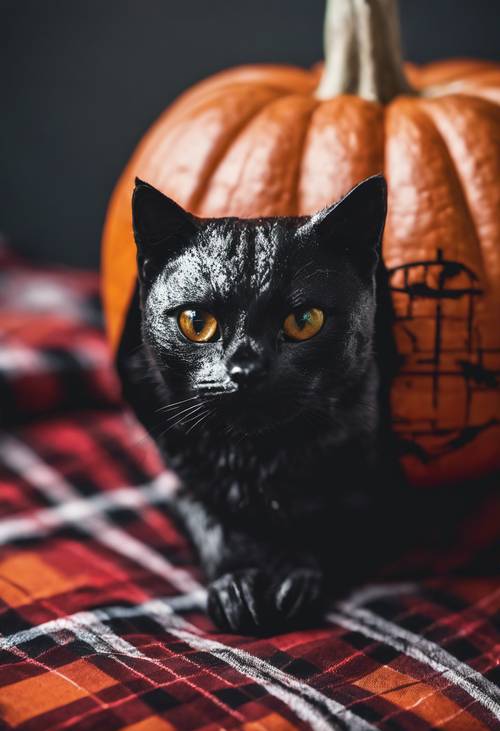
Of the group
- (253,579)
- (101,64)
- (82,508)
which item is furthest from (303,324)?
(101,64)

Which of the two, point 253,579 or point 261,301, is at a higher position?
point 261,301

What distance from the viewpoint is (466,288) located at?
779 millimetres

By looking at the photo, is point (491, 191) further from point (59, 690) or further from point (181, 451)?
point (59, 690)

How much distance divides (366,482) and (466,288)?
25cm

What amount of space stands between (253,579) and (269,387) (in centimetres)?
25

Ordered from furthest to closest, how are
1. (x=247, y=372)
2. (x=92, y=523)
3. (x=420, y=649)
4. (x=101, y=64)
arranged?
(x=101, y=64) < (x=92, y=523) < (x=420, y=649) < (x=247, y=372)

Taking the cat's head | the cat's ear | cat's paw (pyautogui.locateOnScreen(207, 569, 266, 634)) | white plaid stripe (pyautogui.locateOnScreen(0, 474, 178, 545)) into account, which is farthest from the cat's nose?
white plaid stripe (pyautogui.locateOnScreen(0, 474, 178, 545))

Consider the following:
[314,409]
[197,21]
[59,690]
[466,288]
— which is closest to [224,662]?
[59,690]

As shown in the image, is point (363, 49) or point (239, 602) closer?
point (239, 602)

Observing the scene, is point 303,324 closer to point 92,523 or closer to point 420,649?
point 420,649

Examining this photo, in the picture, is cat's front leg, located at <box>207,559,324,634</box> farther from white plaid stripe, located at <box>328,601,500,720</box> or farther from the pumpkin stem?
the pumpkin stem

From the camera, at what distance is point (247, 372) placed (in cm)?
61

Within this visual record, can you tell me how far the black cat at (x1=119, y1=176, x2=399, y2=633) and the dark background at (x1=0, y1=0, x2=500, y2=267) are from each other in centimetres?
96

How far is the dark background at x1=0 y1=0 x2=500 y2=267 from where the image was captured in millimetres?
1474
